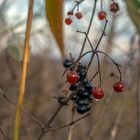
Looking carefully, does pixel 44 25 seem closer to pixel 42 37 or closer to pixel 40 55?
pixel 42 37

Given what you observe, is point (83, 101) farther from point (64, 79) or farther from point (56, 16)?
point (64, 79)

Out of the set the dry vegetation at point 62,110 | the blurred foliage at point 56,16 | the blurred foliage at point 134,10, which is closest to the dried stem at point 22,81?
the blurred foliage at point 56,16

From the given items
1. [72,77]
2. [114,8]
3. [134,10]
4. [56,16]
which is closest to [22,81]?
[72,77]

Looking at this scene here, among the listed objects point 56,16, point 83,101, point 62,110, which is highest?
point 56,16

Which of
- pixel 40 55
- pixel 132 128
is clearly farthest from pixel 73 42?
pixel 132 128

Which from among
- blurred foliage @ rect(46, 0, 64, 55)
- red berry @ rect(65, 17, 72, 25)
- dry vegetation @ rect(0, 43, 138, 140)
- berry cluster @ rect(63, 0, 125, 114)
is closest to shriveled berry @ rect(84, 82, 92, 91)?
berry cluster @ rect(63, 0, 125, 114)

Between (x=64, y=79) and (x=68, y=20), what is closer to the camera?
(x=68, y=20)
